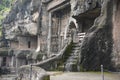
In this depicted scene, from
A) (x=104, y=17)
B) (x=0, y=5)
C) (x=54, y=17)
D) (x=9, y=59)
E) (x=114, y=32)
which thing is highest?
(x=0, y=5)

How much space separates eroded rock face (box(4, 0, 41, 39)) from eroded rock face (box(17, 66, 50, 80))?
16158 millimetres

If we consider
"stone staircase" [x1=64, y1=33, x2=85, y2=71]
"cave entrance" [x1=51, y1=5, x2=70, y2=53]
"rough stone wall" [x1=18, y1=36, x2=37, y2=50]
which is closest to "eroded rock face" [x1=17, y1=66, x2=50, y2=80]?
"stone staircase" [x1=64, y1=33, x2=85, y2=71]

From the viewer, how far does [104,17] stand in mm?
10438

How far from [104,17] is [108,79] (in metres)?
3.34

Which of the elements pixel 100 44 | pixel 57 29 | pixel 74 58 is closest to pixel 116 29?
pixel 100 44

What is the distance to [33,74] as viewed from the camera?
9.86m

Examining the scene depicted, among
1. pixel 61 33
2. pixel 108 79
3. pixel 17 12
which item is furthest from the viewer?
pixel 17 12

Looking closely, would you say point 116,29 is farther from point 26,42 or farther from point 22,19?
point 26,42

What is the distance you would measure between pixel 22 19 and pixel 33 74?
2199 centimetres

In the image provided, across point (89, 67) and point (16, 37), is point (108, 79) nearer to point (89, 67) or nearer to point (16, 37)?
point (89, 67)

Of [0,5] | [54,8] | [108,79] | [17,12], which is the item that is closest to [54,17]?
[54,8]

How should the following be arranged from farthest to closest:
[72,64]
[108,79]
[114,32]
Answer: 1. [72,64]
2. [114,32]
3. [108,79]

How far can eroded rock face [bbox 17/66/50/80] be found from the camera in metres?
8.29

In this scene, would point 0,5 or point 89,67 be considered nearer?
point 89,67
